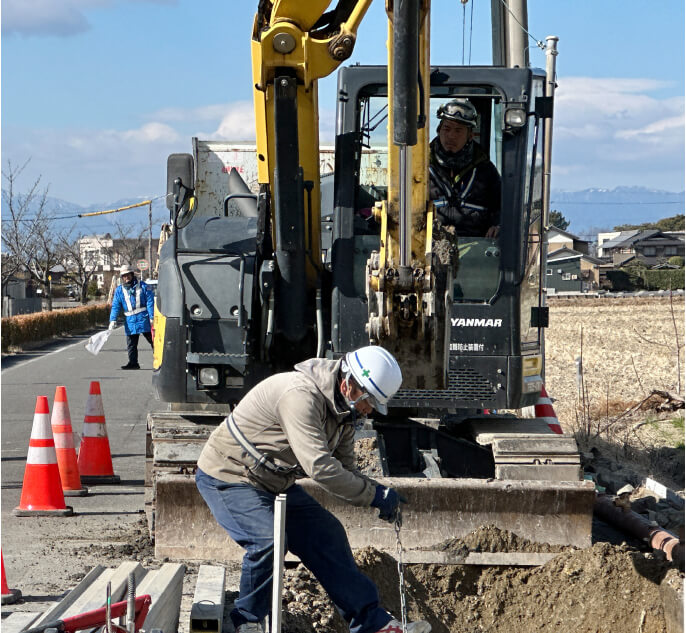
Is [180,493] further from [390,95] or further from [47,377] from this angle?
[47,377]

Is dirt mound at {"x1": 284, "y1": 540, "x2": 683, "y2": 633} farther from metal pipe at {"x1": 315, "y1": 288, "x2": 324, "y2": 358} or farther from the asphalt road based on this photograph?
the asphalt road

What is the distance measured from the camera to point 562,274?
88312mm

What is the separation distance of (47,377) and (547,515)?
16.6 metres

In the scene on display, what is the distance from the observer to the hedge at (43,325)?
102ft

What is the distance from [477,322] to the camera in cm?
770

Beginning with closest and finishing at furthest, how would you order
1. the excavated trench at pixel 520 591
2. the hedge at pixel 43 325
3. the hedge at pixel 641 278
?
the excavated trench at pixel 520 591 < the hedge at pixel 43 325 < the hedge at pixel 641 278

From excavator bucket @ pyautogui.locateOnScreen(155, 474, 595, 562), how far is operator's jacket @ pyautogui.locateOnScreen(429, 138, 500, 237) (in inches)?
72.5

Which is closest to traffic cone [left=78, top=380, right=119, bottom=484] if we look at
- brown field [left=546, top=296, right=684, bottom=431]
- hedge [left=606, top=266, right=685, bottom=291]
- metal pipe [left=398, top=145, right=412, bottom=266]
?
metal pipe [left=398, top=145, right=412, bottom=266]

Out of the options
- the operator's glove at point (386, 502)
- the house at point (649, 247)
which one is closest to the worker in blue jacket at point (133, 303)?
the operator's glove at point (386, 502)

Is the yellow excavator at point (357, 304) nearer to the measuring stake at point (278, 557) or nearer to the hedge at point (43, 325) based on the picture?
the measuring stake at point (278, 557)

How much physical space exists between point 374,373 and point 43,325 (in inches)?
1283

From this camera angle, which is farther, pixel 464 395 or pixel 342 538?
pixel 464 395

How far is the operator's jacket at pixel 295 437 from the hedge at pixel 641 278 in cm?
7440

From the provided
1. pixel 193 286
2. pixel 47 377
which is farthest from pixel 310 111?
pixel 47 377
